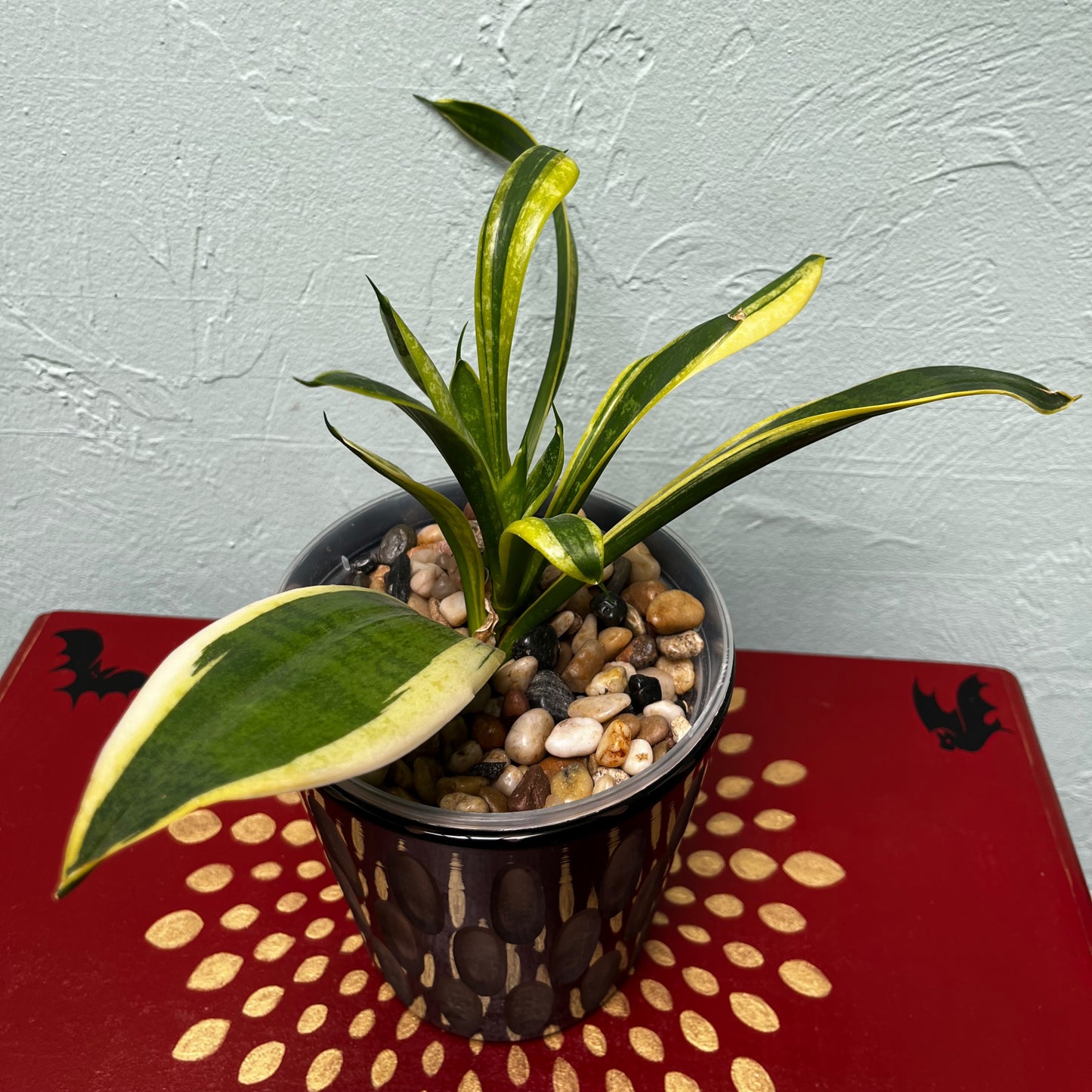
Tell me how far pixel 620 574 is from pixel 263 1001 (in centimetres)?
39

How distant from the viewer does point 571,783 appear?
500 millimetres

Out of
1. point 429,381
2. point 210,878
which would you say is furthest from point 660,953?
point 429,381

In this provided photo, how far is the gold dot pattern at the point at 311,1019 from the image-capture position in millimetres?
575

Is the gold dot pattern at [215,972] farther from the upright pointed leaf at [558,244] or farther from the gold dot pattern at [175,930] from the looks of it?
the upright pointed leaf at [558,244]

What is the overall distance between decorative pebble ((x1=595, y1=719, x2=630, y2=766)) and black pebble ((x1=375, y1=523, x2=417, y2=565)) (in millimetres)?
209

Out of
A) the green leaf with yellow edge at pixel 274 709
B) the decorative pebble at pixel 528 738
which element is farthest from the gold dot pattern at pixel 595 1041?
the green leaf with yellow edge at pixel 274 709

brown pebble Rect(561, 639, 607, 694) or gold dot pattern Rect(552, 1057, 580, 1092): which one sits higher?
brown pebble Rect(561, 639, 607, 694)

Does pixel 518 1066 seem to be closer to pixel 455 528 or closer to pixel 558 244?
pixel 455 528

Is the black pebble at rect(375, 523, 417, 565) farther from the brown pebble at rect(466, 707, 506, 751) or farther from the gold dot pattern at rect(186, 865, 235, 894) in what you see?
the gold dot pattern at rect(186, 865, 235, 894)

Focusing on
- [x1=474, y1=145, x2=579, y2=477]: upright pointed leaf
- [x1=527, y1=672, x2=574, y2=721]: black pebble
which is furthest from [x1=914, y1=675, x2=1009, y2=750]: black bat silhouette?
[x1=474, y1=145, x2=579, y2=477]: upright pointed leaf

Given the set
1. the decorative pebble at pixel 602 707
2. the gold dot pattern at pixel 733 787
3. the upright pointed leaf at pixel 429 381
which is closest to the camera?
the upright pointed leaf at pixel 429 381

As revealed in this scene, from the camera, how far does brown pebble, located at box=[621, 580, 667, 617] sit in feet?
1.96

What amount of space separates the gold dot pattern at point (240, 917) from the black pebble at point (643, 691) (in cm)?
35

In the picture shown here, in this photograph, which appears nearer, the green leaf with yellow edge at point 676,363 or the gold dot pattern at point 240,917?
the green leaf with yellow edge at point 676,363
